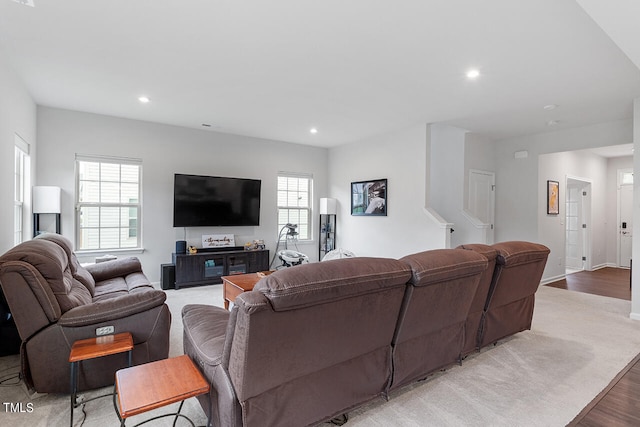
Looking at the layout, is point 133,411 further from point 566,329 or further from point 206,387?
point 566,329

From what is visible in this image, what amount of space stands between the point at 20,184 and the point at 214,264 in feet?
8.72

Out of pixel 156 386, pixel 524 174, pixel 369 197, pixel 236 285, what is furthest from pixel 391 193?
pixel 156 386

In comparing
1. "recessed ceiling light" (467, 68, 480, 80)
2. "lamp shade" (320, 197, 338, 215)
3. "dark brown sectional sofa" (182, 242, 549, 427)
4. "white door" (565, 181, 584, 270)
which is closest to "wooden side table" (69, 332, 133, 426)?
"dark brown sectional sofa" (182, 242, 549, 427)

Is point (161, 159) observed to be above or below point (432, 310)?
above

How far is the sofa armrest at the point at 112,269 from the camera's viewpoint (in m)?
3.72

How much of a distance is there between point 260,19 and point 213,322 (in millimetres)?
2126

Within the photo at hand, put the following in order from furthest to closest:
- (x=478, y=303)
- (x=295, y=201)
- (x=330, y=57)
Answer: (x=295, y=201)
(x=330, y=57)
(x=478, y=303)

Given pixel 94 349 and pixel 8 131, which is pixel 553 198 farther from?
pixel 8 131

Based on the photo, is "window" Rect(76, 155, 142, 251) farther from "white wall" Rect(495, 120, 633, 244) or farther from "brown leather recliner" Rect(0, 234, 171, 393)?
"white wall" Rect(495, 120, 633, 244)

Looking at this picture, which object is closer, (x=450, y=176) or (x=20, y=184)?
(x=20, y=184)

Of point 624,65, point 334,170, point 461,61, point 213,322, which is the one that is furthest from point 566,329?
point 334,170

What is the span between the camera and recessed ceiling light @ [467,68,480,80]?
3.21 m

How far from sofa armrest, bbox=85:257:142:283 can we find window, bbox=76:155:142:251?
1.31 metres

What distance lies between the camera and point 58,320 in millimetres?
2072
